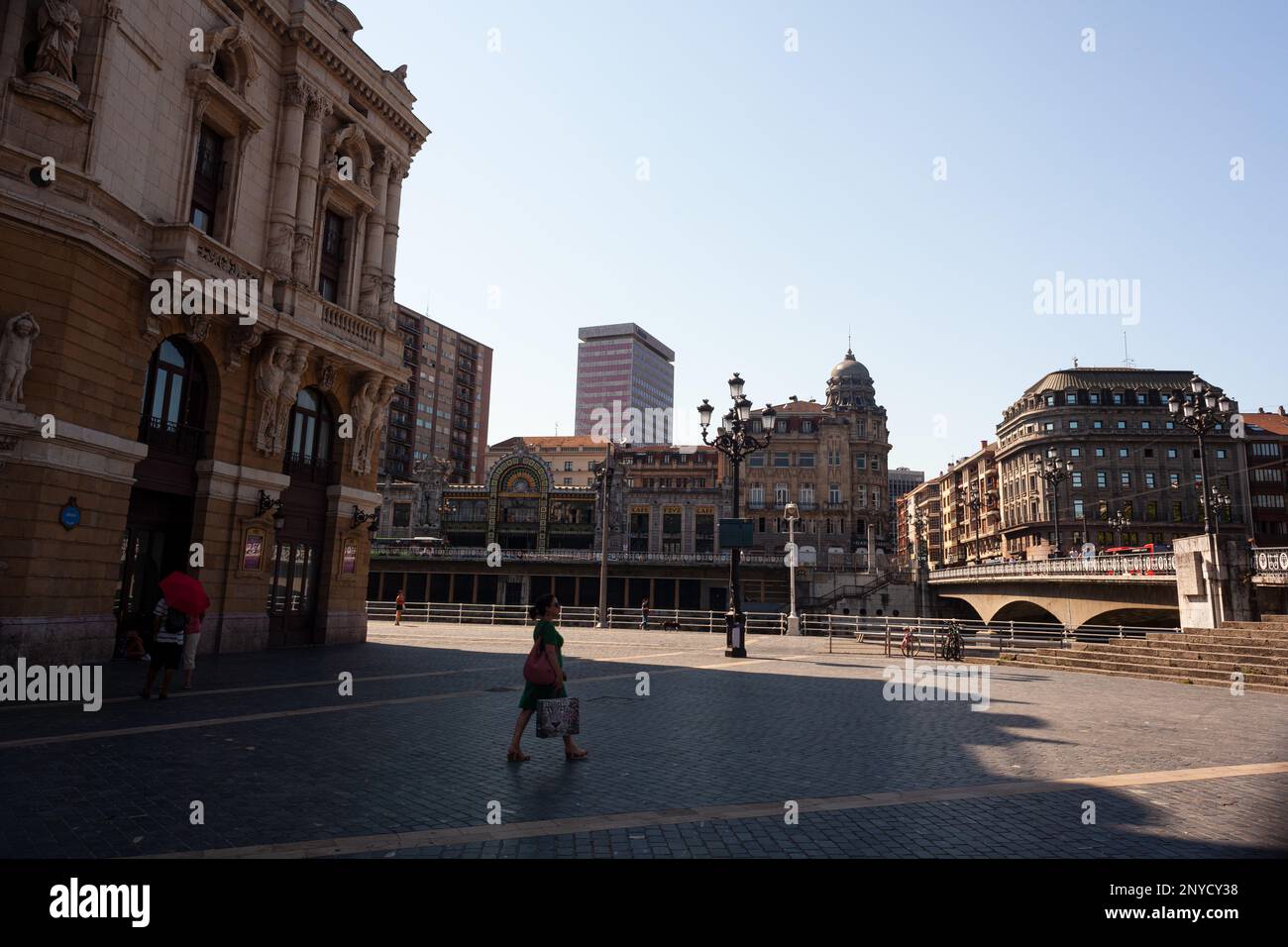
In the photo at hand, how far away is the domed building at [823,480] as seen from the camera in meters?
79.1

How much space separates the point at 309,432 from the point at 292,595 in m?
5.00

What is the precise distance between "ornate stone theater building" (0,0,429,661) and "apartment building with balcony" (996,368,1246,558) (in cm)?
6728

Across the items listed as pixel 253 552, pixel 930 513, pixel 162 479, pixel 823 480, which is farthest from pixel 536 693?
pixel 930 513

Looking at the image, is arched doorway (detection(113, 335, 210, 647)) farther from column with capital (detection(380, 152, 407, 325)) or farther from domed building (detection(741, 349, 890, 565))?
domed building (detection(741, 349, 890, 565))

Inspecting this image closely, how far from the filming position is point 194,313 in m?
17.7

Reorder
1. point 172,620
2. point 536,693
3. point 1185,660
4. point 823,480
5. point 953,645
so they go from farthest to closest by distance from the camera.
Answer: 1. point 823,480
2. point 953,645
3. point 1185,660
4. point 172,620
5. point 536,693

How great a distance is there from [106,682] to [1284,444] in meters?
98.9

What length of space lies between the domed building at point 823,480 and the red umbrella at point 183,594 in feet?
226

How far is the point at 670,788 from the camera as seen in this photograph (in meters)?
7.22

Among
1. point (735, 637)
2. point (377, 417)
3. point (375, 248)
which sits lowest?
point (735, 637)

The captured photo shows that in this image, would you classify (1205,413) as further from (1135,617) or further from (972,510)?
(972,510)

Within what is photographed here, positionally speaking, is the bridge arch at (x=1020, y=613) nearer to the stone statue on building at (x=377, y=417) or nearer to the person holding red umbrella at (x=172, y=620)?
the stone statue on building at (x=377, y=417)
